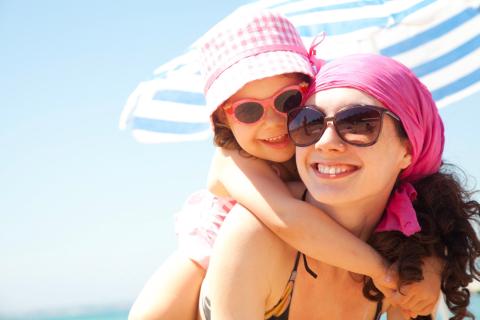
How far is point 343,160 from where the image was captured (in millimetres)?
2795

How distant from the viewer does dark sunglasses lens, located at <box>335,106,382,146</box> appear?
8.98ft

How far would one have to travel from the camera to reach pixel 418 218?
3.17 meters

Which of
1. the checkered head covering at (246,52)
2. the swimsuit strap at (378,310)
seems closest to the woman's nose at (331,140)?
the checkered head covering at (246,52)

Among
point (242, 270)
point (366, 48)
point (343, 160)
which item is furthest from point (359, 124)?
point (366, 48)

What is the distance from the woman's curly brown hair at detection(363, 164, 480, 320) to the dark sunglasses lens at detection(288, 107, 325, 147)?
2.05 feet

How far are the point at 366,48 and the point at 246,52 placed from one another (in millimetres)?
2926

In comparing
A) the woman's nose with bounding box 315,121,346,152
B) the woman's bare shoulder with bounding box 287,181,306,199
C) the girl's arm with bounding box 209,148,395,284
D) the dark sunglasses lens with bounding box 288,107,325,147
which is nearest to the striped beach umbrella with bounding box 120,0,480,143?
the woman's bare shoulder with bounding box 287,181,306,199

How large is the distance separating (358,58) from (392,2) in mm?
3278

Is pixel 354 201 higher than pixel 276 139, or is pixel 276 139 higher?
pixel 276 139

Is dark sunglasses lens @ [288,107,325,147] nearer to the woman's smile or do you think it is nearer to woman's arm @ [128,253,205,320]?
the woman's smile

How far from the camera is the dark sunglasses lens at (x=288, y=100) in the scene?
3.10m

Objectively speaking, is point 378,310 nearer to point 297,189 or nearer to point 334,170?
point 297,189

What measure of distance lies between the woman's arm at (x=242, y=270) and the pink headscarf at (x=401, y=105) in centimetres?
57

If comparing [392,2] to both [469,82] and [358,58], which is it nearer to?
[469,82]
